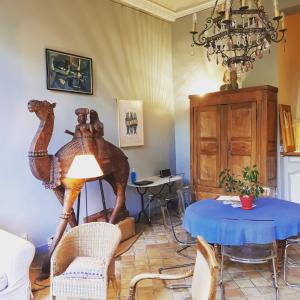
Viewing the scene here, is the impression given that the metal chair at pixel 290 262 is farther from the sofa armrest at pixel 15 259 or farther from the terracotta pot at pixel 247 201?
the sofa armrest at pixel 15 259

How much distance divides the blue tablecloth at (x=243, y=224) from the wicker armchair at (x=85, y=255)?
756 mm

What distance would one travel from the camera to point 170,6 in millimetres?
5117

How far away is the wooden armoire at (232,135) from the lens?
4.04 m

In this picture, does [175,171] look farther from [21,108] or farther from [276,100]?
[21,108]

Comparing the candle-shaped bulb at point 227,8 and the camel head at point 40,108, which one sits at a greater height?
the candle-shaped bulb at point 227,8

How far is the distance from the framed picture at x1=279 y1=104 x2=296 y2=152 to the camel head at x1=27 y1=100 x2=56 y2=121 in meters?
3.19

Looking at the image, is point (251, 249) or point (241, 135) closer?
point (251, 249)

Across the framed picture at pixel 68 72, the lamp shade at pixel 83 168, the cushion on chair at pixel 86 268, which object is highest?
the framed picture at pixel 68 72

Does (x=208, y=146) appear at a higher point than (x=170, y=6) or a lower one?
lower

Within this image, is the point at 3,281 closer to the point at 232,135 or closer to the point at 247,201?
the point at 247,201

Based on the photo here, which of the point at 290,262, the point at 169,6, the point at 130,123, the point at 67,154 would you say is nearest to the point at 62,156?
the point at 67,154

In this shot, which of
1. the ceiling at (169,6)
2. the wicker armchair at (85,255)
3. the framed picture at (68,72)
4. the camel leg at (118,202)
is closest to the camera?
the wicker armchair at (85,255)

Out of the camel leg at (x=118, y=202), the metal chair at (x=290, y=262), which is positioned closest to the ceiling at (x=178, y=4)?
the camel leg at (x=118, y=202)

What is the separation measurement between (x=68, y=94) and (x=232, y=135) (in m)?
2.38
